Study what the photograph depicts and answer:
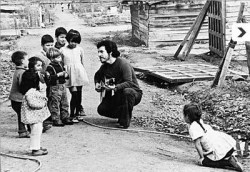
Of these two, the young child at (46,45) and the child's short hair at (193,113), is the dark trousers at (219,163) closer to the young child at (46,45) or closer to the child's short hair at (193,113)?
the child's short hair at (193,113)

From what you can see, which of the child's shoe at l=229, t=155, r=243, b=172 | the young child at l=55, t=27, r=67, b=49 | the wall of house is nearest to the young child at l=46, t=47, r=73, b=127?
the young child at l=55, t=27, r=67, b=49

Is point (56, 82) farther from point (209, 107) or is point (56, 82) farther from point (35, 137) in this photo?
point (209, 107)

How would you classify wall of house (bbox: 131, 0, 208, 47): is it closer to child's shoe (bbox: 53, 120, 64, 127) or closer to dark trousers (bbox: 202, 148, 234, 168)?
child's shoe (bbox: 53, 120, 64, 127)

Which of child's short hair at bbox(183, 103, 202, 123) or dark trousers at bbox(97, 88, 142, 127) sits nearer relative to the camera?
child's short hair at bbox(183, 103, 202, 123)

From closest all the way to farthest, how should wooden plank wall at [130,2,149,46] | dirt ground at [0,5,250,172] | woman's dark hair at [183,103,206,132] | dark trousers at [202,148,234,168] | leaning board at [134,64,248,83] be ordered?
dirt ground at [0,5,250,172] < dark trousers at [202,148,234,168] < woman's dark hair at [183,103,206,132] < leaning board at [134,64,248,83] < wooden plank wall at [130,2,149,46]

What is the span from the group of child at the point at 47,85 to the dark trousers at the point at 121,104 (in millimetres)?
502

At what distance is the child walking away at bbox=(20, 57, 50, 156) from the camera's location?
6660 mm

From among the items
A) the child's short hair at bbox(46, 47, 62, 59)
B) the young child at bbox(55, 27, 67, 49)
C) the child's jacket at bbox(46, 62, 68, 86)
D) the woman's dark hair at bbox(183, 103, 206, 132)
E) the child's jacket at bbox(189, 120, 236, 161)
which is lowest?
the child's jacket at bbox(189, 120, 236, 161)

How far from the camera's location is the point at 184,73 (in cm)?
1398

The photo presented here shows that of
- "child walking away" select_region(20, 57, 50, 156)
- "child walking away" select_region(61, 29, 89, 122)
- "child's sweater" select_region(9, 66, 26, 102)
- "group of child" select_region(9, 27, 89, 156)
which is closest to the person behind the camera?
"child walking away" select_region(20, 57, 50, 156)

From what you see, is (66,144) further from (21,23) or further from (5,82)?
(21,23)

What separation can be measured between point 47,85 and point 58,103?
1.19 feet

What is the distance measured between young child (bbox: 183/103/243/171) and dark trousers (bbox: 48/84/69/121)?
2.53 meters

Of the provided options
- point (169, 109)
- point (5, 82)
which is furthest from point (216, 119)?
point (5, 82)
